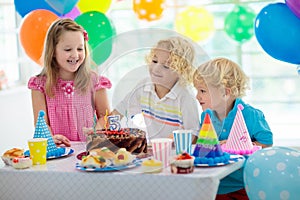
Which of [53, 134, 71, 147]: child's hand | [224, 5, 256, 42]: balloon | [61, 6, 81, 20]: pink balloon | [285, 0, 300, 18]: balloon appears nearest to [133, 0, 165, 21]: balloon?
[61, 6, 81, 20]: pink balloon

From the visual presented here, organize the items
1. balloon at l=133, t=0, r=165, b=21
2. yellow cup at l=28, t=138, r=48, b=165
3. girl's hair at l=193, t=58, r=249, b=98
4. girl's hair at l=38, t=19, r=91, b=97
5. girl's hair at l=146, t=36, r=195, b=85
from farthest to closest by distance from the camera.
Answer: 1. balloon at l=133, t=0, r=165, b=21
2. girl's hair at l=38, t=19, r=91, b=97
3. girl's hair at l=193, t=58, r=249, b=98
4. girl's hair at l=146, t=36, r=195, b=85
5. yellow cup at l=28, t=138, r=48, b=165

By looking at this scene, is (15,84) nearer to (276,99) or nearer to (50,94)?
(50,94)

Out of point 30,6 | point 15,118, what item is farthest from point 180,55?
point 15,118

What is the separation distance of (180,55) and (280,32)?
748 mm

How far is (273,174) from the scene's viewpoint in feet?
6.22

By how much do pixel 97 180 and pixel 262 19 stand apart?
4.27 feet

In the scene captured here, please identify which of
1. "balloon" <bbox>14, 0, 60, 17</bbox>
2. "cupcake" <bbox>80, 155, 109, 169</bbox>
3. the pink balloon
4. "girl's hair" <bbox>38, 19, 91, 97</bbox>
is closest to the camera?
"cupcake" <bbox>80, 155, 109, 169</bbox>

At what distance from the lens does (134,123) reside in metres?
2.07

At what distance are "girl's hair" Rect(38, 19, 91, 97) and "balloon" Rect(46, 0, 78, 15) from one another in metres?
0.67

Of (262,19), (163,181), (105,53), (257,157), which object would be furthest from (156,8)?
(163,181)

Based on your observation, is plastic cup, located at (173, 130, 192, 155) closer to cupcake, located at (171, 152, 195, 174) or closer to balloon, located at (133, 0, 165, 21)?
cupcake, located at (171, 152, 195, 174)

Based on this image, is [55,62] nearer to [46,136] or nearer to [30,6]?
[46,136]

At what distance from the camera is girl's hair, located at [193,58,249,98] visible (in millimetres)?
2168

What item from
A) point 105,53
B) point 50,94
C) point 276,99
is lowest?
point 276,99
